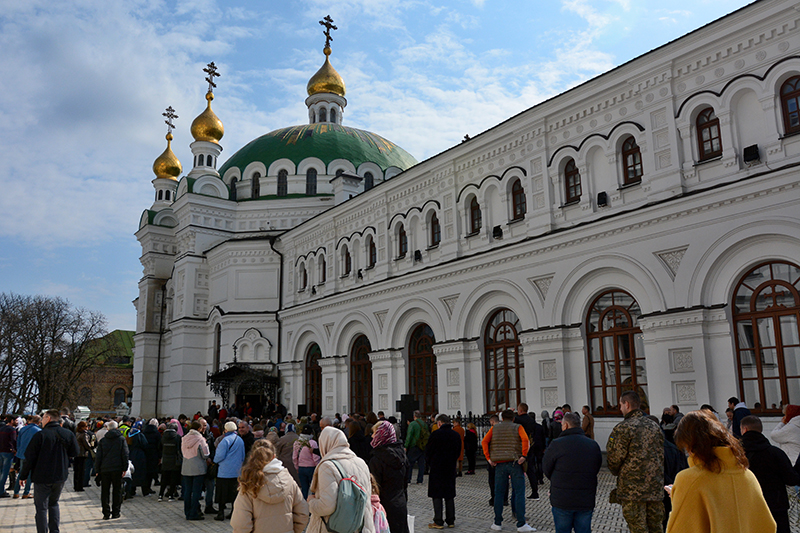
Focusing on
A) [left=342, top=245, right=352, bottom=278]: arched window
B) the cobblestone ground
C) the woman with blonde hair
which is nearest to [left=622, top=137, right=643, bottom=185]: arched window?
the cobblestone ground

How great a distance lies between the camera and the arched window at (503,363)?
1730cm

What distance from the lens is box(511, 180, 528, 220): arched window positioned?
17.8 m

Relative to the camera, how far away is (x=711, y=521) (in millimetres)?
3232

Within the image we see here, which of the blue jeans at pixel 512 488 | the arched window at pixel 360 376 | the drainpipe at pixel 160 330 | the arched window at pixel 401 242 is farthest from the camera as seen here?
the drainpipe at pixel 160 330

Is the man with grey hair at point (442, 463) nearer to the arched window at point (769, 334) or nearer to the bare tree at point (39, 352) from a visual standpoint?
the arched window at point (769, 334)

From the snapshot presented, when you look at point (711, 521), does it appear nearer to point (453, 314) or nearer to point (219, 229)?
point (453, 314)

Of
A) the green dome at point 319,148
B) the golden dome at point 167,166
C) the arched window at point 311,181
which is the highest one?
the golden dome at point 167,166

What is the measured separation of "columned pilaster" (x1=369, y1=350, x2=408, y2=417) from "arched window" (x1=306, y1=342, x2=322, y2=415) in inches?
178

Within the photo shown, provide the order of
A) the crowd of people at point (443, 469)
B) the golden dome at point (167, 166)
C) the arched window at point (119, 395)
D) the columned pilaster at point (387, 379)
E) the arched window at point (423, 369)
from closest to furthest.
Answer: the crowd of people at point (443, 469) < the arched window at point (423, 369) < the columned pilaster at point (387, 379) < the golden dome at point (167, 166) < the arched window at point (119, 395)

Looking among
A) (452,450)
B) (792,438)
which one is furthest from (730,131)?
(452,450)

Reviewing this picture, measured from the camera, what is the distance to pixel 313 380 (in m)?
26.9

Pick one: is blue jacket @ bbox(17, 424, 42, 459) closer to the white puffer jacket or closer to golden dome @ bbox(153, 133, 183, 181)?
the white puffer jacket

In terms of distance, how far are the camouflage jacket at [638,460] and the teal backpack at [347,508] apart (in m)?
2.30

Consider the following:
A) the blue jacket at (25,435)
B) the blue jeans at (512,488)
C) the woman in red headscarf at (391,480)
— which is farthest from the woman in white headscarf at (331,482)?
the blue jacket at (25,435)
